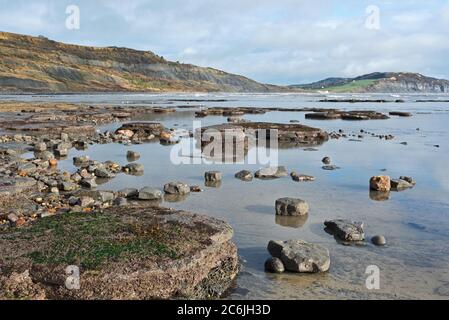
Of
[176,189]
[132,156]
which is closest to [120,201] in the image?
[176,189]

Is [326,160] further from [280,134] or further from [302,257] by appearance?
[302,257]

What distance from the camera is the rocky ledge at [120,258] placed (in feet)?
23.3

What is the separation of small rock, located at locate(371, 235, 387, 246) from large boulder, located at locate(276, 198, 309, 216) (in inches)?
93.6

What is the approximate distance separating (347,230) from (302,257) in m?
2.33

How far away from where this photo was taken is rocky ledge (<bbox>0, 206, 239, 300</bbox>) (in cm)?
711

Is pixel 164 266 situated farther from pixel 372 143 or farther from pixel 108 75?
pixel 108 75

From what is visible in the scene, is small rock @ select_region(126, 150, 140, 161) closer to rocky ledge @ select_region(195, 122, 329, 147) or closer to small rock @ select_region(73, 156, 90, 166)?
small rock @ select_region(73, 156, 90, 166)

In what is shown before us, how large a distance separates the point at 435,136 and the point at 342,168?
1757 cm

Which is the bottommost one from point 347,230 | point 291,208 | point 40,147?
point 347,230

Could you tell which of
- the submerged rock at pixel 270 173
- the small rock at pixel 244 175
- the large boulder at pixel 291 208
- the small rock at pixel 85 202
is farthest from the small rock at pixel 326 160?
the small rock at pixel 85 202

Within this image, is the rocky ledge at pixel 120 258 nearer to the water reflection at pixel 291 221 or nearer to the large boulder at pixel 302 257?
the large boulder at pixel 302 257

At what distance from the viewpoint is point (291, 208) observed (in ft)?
Answer: 40.3

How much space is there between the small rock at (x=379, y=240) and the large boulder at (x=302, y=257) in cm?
177
